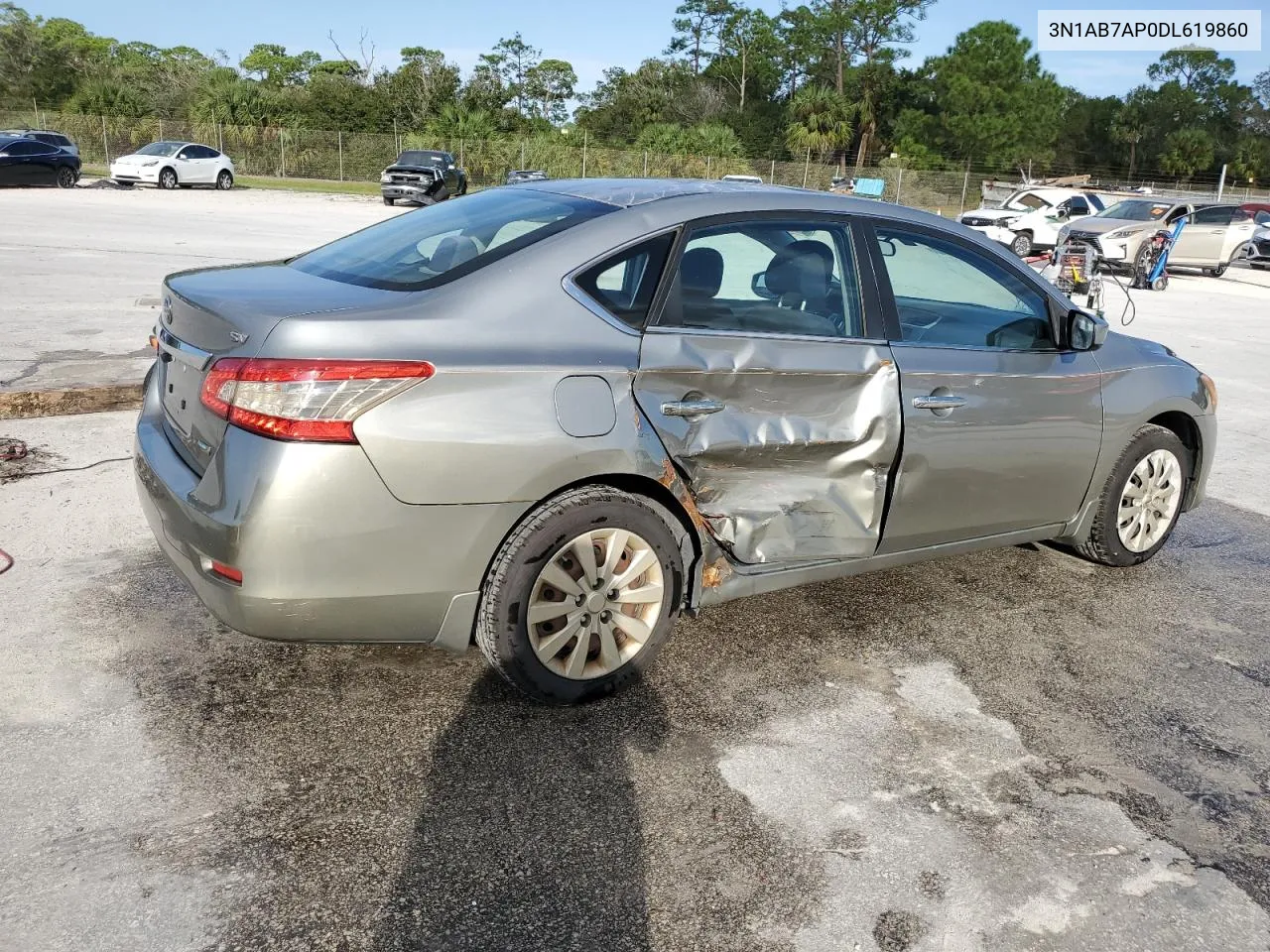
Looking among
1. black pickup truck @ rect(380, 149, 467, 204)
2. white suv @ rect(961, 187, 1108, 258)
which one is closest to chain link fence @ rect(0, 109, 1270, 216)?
black pickup truck @ rect(380, 149, 467, 204)

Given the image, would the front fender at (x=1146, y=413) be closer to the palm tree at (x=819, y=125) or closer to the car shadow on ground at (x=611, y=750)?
the car shadow on ground at (x=611, y=750)

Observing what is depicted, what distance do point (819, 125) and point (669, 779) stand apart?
67683 mm

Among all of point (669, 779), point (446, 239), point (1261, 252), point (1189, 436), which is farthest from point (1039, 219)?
point (669, 779)

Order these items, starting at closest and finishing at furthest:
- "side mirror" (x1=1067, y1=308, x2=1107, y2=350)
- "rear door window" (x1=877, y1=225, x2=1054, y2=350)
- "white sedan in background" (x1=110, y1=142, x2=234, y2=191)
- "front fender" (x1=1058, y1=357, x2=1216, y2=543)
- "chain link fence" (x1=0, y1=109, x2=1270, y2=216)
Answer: "rear door window" (x1=877, y1=225, x2=1054, y2=350)
"side mirror" (x1=1067, y1=308, x2=1107, y2=350)
"front fender" (x1=1058, y1=357, x2=1216, y2=543)
"white sedan in background" (x1=110, y1=142, x2=234, y2=191)
"chain link fence" (x1=0, y1=109, x2=1270, y2=216)

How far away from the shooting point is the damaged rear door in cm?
346

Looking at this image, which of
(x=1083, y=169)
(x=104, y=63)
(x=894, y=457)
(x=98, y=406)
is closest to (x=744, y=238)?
(x=894, y=457)

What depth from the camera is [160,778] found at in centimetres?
296

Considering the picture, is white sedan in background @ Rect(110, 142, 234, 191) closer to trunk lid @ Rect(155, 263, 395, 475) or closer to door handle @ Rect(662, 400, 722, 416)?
trunk lid @ Rect(155, 263, 395, 475)

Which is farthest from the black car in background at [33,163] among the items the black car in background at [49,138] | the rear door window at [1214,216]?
the rear door window at [1214,216]

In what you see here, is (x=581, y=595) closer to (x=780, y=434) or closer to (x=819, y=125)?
(x=780, y=434)

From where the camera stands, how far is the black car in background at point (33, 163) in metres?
28.4

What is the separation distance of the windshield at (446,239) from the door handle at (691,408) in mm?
668

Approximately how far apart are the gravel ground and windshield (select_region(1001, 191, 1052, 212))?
26.0 meters

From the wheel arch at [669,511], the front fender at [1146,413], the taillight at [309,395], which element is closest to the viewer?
the taillight at [309,395]
